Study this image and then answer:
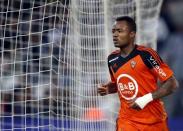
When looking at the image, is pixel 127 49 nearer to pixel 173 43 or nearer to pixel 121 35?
pixel 121 35

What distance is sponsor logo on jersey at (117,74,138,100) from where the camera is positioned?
5.73 m

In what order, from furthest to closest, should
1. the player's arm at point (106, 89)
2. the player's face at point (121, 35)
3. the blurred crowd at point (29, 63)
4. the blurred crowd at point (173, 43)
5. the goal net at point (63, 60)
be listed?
1. the blurred crowd at point (173, 43)
2. the blurred crowd at point (29, 63)
3. the goal net at point (63, 60)
4. the player's arm at point (106, 89)
5. the player's face at point (121, 35)

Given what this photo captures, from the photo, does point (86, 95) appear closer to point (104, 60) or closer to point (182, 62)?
point (104, 60)

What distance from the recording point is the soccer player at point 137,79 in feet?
18.6

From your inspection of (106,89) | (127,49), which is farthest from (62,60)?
(127,49)

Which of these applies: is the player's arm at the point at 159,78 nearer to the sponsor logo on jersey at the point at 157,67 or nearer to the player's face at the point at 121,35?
the sponsor logo on jersey at the point at 157,67

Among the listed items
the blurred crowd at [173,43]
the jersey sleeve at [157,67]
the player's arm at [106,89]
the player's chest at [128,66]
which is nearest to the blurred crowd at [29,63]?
the player's arm at [106,89]

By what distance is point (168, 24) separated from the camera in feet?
35.9

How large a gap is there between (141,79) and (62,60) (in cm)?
203

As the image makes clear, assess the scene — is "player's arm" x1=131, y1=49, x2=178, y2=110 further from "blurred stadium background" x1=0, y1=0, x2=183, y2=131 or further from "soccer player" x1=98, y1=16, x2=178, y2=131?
"blurred stadium background" x1=0, y1=0, x2=183, y2=131

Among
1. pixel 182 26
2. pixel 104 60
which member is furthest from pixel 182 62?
pixel 104 60

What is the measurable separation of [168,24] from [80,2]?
3.70 meters

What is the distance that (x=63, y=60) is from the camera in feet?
24.7

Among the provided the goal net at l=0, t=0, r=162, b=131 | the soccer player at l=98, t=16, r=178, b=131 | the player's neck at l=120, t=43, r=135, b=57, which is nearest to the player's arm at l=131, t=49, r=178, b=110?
the soccer player at l=98, t=16, r=178, b=131
